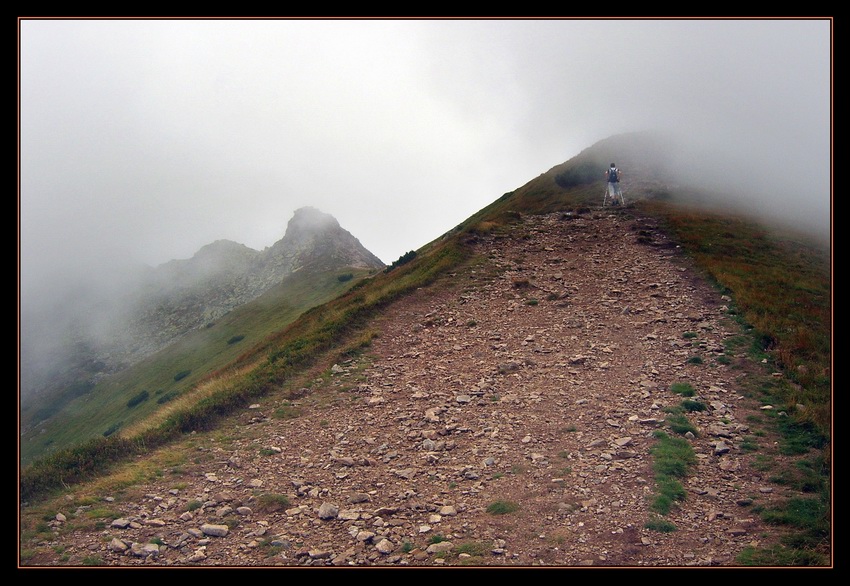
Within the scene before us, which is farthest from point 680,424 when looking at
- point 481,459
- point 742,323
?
point 742,323

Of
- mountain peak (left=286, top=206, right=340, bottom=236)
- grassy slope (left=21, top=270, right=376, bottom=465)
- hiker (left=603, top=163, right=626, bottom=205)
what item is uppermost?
mountain peak (left=286, top=206, right=340, bottom=236)

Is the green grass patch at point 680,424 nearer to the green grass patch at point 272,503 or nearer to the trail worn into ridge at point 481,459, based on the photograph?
the trail worn into ridge at point 481,459

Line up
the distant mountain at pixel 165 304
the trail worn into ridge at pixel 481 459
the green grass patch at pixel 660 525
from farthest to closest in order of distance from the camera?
1. the distant mountain at pixel 165 304
2. the trail worn into ridge at pixel 481 459
3. the green grass patch at pixel 660 525

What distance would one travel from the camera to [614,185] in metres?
39.6

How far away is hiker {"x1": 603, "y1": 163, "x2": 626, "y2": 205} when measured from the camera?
3875 centimetres

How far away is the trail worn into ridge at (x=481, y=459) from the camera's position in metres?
10.5

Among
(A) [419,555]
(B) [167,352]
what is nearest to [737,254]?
(A) [419,555]

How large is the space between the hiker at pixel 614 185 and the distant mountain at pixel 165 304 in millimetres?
53969

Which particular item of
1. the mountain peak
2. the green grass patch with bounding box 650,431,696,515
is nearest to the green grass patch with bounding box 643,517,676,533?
the green grass patch with bounding box 650,431,696,515

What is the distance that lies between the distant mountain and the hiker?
54.0 meters

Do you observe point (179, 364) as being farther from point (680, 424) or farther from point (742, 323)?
point (680, 424)

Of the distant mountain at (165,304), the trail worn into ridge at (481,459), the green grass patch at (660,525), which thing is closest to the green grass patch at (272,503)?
the trail worn into ridge at (481,459)

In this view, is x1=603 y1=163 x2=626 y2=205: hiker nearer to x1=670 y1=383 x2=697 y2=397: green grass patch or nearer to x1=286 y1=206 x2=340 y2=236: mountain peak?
x1=670 y1=383 x2=697 y2=397: green grass patch

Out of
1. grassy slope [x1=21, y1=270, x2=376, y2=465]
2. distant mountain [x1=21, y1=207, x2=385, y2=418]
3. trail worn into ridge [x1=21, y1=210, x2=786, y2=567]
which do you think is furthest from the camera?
distant mountain [x1=21, y1=207, x2=385, y2=418]
